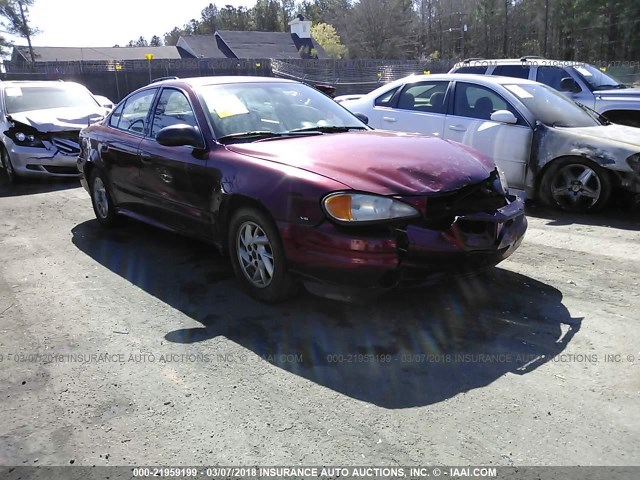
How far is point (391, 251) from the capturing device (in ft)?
Result: 10.9

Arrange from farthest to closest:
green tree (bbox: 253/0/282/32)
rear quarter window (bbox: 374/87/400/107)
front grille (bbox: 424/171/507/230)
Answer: green tree (bbox: 253/0/282/32)
rear quarter window (bbox: 374/87/400/107)
front grille (bbox: 424/171/507/230)

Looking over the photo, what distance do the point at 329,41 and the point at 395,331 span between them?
8686 centimetres

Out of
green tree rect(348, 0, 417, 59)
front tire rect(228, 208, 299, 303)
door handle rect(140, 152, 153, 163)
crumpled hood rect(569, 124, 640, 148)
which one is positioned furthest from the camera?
green tree rect(348, 0, 417, 59)

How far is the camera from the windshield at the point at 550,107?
655 centimetres

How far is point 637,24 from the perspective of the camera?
48562 millimetres

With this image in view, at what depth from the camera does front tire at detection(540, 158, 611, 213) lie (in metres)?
6.11

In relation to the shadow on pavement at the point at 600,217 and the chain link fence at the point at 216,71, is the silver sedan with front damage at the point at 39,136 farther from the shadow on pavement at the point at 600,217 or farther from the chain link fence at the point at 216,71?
the chain link fence at the point at 216,71

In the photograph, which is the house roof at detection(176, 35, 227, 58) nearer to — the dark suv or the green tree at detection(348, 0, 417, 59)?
the green tree at detection(348, 0, 417, 59)

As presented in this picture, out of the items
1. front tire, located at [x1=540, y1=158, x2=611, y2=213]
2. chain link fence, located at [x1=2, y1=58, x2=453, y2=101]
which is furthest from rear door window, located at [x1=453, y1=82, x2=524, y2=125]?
chain link fence, located at [x1=2, y1=58, x2=453, y2=101]

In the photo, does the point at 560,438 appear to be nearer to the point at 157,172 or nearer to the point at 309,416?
the point at 309,416

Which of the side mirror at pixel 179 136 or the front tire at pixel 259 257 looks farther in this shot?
the side mirror at pixel 179 136

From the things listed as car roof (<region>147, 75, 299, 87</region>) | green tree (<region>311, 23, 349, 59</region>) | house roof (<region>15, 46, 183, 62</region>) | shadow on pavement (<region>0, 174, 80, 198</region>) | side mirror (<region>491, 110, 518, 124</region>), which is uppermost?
green tree (<region>311, 23, 349, 59</region>)

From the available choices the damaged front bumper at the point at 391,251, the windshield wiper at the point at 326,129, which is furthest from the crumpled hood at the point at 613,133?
the damaged front bumper at the point at 391,251

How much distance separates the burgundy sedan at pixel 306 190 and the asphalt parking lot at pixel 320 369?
0.40 metres
